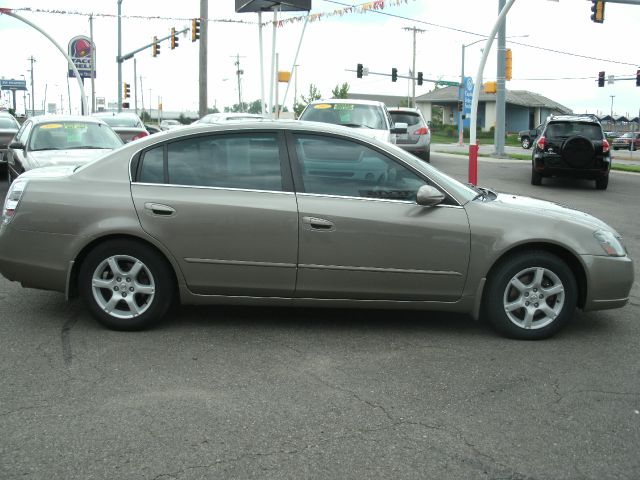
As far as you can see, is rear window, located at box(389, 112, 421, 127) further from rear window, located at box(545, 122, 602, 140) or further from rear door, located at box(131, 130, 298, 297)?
rear door, located at box(131, 130, 298, 297)

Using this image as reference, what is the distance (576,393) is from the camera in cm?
448

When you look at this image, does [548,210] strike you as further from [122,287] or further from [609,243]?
[122,287]

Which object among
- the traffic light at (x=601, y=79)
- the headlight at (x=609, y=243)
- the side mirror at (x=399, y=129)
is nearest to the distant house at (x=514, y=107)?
the traffic light at (x=601, y=79)

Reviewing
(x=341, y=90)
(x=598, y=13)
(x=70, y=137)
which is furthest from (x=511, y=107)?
(x=70, y=137)

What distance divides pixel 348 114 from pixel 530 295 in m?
10.4

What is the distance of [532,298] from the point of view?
18.1ft

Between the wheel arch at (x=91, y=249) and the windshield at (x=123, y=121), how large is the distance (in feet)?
54.2

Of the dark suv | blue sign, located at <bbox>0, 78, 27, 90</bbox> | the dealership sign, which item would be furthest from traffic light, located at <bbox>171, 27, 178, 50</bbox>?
blue sign, located at <bbox>0, 78, 27, 90</bbox>

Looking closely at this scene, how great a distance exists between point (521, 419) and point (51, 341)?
3.15 m

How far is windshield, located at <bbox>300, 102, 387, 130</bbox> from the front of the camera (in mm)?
15195

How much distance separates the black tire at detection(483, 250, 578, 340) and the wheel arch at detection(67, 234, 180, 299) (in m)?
2.25

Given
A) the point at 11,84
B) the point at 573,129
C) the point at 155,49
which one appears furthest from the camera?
the point at 11,84

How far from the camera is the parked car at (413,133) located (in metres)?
21.6

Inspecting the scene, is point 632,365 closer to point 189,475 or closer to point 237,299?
point 237,299
